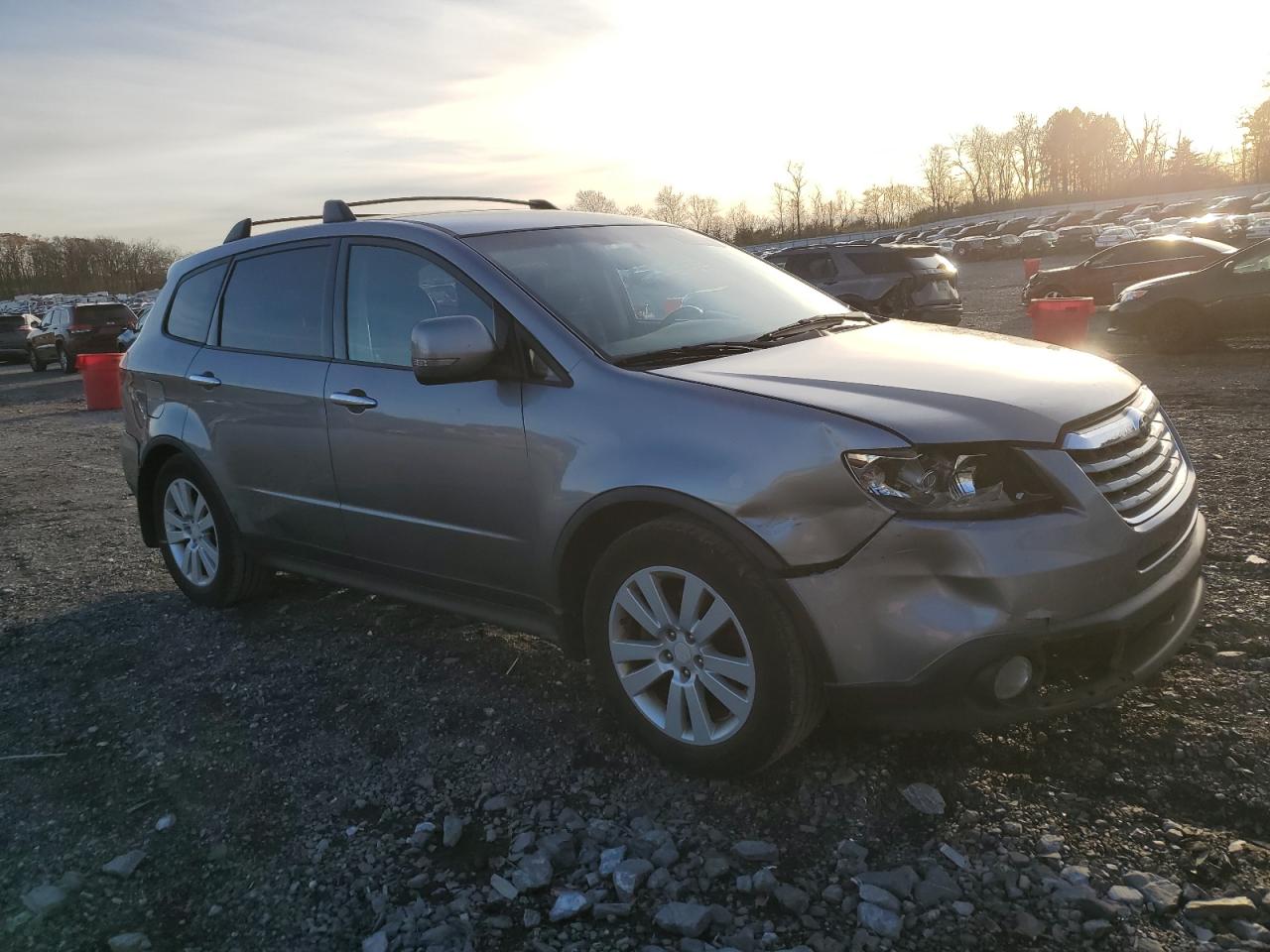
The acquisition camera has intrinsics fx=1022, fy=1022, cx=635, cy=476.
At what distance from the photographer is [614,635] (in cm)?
330

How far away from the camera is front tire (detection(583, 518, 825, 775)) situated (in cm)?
290

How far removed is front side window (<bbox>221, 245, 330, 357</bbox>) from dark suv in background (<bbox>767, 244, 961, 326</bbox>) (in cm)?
1173

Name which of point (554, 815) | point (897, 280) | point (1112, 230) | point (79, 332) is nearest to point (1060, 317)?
point (897, 280)

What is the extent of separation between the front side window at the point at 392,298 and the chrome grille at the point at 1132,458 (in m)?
2.11

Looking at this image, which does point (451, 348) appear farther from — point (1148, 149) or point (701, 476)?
point (1148, 149)

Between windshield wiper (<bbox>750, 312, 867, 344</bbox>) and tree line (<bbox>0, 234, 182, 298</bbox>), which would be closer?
windshield wiper (<bbox>750, 312, 867, 344</bbox>)

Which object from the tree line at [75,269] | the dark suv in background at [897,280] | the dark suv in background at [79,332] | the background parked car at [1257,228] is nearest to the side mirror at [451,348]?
the dark suv in background at [897,280]

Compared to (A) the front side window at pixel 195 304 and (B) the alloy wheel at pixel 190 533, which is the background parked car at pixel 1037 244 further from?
(B) the alloy wheel at pixel 190 533

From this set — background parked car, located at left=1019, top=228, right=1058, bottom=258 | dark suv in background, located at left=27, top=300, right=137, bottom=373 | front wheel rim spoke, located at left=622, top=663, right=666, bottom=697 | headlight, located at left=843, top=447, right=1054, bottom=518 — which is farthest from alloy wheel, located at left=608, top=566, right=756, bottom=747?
background parked car, located at left=1019, top=228, right=1058, bottom=258

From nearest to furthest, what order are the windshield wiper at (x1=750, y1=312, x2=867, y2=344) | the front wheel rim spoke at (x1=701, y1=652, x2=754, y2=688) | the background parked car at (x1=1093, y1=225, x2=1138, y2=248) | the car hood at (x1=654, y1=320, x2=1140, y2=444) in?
the car hood at (x1=654, y1=320, x2=1140, y2=444)
the front wheel rim spoke at (x1=701, y1=652, x2=754, y2=688)
the windshield wiper at (x1=750, y1=312, x2=867, y2=344)
the background parked car at (x1=1093, y1=225, x2=1138, y2=248)

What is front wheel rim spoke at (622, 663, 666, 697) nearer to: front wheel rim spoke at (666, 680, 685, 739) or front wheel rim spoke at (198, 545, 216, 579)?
front wheel rim spoke at (666, 680, 685, 739)

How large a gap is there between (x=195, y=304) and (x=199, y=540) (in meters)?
1.21

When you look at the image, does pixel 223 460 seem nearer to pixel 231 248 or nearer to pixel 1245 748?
pixel 231 248

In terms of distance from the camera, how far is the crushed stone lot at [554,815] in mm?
2549
